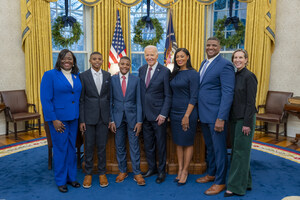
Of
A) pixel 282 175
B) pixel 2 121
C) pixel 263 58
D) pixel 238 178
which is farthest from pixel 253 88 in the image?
pixel 2 121

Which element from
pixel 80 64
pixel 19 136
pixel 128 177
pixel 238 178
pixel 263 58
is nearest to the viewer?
pixel 238 178

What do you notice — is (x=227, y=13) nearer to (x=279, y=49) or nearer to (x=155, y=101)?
(x=279, y=49)

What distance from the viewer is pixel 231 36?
5801 mm

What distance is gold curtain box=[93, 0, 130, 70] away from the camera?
19.1ft

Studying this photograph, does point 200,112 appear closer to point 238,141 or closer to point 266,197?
point 238,141

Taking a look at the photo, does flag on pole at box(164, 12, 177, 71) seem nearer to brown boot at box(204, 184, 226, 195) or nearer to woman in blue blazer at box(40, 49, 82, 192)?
woman in blue blazer at box(40, 49, 82, 192)

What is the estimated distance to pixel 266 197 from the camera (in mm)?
2572

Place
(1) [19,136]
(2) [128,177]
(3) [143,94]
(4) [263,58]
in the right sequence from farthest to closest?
(4) [263,58], (1) [19,136], (2) [128,177], (3) [143,94]

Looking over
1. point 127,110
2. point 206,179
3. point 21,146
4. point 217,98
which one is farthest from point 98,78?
point 21,146

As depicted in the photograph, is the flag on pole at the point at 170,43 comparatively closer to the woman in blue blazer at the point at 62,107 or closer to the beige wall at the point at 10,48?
the beige wall at the point at 10,48

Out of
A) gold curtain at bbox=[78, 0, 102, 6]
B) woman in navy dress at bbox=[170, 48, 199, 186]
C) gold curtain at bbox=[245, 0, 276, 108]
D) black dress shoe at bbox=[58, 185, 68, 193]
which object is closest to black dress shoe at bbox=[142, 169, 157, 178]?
woman in navy dress at bbox=[170, 48, 199, 186]

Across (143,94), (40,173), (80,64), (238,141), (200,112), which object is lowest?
(40,173)

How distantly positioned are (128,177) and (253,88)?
1818mm

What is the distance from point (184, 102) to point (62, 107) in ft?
4.35
